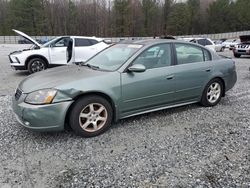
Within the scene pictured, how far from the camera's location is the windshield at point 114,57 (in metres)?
3.64

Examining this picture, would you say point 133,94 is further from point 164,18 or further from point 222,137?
point 164,18

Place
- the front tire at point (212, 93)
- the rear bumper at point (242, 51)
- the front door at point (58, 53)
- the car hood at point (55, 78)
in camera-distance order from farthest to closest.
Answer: the rear bumper at point (242, 51), the front door at point (58, 53), the front tire at point (212, 93), the car hood at point (55, 78)

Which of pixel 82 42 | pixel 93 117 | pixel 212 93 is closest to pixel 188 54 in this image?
pixel 212 93

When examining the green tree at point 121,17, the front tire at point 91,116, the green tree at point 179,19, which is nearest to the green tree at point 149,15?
the green tree at point 179,19

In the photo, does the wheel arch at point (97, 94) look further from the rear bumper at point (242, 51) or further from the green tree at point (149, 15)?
the green tree at point (149, 15)

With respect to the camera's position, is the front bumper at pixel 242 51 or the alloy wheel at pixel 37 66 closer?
the alloy wheel at pixel 37 66

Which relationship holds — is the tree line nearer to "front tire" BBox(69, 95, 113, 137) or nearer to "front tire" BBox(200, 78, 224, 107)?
"front tire" BBox(200, 78, 224, 107)

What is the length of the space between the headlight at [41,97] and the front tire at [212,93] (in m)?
2.97

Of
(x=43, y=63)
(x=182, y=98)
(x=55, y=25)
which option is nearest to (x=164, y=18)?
(x=55, y=25)

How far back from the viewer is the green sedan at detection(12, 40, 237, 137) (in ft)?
9.80

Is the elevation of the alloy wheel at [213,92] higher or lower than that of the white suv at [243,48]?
lower

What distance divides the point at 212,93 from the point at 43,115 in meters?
3.37

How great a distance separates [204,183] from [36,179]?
182 centimetres

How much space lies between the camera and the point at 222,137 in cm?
328
